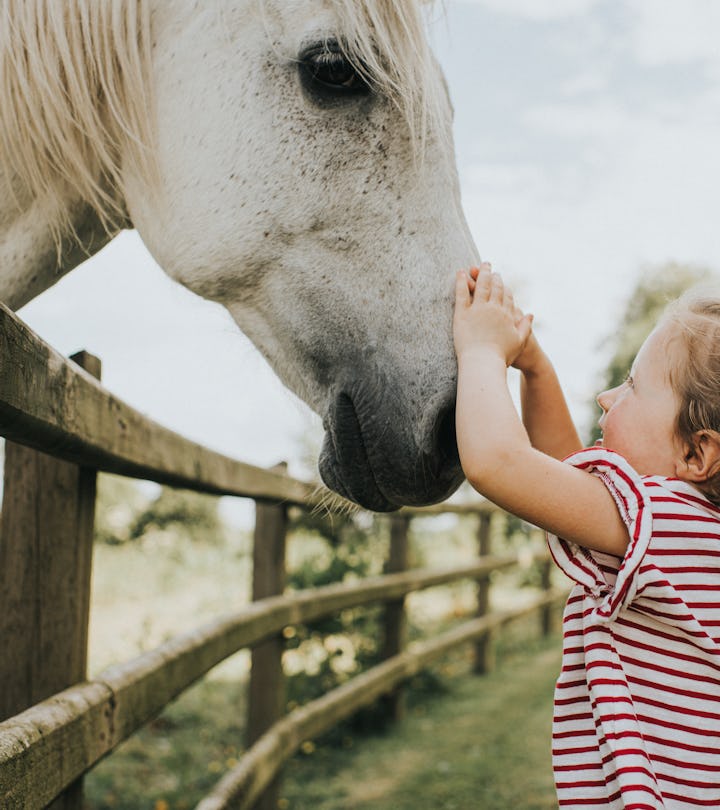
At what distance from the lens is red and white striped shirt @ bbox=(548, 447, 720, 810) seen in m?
1.20

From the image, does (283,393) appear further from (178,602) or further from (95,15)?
(178,602)

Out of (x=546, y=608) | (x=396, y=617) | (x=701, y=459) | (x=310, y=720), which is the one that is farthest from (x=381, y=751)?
(x=546, y=608)

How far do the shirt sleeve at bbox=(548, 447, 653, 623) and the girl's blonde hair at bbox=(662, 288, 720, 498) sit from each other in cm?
14

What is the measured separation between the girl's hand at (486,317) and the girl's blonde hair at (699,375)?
0.85ft

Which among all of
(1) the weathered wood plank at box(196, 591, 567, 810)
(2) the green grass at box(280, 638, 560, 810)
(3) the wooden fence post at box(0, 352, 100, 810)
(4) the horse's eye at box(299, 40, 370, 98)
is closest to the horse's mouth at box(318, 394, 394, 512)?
(3) the wooden fence post at box(0, 352, 100, 810)

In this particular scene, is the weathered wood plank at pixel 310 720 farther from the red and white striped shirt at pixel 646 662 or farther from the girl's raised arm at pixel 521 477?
the girl's raised arm at pixel 521 477

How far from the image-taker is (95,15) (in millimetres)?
1509

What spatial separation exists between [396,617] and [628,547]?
3610mm

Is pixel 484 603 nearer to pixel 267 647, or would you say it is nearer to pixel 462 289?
pixel 267 647

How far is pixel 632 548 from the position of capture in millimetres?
1194

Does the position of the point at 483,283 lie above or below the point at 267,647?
above

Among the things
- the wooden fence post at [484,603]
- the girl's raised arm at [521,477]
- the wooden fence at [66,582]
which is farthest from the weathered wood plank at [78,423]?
Answer: the wooden fence post at [484,603]

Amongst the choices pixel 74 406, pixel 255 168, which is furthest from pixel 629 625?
pixel 255 168

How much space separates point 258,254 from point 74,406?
19.7 inches
